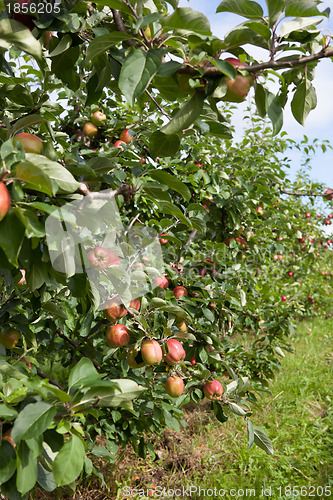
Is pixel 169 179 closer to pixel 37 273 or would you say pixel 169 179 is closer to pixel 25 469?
pixel 37 273

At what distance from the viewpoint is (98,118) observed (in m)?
1.86

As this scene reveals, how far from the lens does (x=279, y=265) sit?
4.68 m

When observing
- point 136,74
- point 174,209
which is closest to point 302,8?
point 136,74

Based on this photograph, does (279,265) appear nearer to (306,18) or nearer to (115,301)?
(115,301)

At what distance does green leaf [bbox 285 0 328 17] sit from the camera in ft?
1.90

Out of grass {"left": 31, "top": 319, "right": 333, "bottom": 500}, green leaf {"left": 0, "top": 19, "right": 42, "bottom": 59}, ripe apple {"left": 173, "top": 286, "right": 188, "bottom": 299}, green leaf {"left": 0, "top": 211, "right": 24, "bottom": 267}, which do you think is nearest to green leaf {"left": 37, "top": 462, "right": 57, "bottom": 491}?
green leaf {"left": 0, "top": 211, "right": 24, "bottom": 267}

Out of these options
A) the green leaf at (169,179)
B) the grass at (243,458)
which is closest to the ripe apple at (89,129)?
the green leaf at (169,179)

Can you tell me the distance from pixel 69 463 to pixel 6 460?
0.12 metres

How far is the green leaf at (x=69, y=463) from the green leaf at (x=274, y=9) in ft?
2.46

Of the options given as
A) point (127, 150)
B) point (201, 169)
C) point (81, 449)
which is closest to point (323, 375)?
point (201, 169)

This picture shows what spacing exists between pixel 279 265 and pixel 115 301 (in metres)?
3.95

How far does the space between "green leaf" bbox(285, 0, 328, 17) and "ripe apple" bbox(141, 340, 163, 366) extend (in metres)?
0.88

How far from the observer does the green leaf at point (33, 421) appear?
1.73 ft

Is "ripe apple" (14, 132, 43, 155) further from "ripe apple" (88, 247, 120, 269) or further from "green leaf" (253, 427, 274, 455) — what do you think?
"green leaf" (253, 427, 274, 455)
